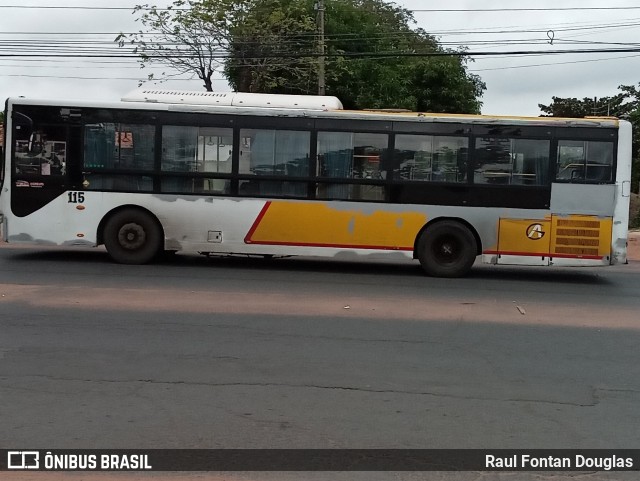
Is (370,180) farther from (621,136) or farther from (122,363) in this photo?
(122,363)

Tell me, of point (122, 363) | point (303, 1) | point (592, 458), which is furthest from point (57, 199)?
point (303, 1)

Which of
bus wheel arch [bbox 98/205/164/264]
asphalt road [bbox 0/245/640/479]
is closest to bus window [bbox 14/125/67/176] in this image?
bus wheel arch [bbox 98/205/164/264]

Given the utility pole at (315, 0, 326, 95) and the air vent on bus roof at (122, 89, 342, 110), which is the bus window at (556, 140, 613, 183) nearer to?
the air vent on bus roof at (122, 89, 342, 110)

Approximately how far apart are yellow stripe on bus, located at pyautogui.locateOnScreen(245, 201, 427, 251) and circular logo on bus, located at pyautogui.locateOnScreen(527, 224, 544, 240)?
6.01ft

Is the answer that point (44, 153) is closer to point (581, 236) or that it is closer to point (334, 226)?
point (334, 226)

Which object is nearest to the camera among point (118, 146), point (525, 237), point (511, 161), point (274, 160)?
point (525, 237)

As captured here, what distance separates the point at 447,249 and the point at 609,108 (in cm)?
4728

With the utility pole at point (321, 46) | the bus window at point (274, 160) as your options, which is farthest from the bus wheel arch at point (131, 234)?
the utility pole at point (321, 46)

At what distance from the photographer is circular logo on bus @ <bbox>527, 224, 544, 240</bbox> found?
13.0m

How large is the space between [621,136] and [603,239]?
5.95ft


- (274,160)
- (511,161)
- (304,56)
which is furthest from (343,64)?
(511,161)

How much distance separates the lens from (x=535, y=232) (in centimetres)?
1298

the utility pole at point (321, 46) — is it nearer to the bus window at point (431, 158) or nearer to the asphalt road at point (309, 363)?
the bus window at point (431, 158)

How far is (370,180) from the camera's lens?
13.3m
